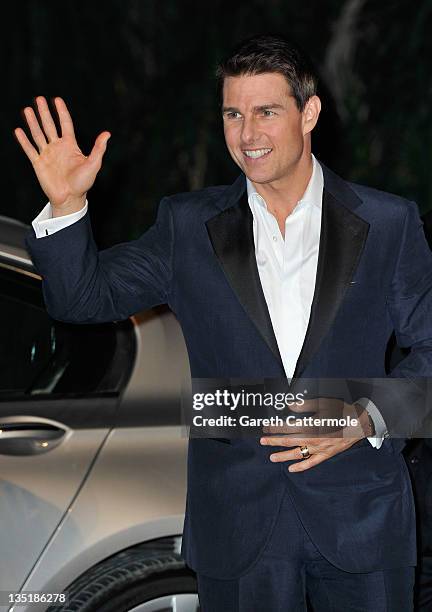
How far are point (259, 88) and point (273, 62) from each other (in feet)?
0.19

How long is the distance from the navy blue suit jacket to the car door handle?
529 millimetres

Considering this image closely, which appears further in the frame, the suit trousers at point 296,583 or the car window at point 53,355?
the car window at point 53,355

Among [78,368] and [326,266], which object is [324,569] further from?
[78,368]

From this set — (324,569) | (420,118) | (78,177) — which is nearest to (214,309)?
(78,177)

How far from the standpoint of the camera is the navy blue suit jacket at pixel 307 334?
2.34 metres

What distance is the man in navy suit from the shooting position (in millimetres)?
2338

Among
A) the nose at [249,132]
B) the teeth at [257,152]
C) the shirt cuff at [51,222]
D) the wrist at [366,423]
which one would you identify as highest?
the nose at [249,132]

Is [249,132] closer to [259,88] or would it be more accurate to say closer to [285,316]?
[259,88]

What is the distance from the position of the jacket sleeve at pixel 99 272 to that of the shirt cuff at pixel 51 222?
10 mm

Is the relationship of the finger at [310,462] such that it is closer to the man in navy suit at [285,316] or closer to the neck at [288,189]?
the man in navy suit at [285,316]

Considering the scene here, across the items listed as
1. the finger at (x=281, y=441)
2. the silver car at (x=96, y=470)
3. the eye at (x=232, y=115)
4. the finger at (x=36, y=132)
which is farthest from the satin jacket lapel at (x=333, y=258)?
the silver car at (x=96, y=470)

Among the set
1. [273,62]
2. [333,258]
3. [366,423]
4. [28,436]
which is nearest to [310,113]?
[273,62]

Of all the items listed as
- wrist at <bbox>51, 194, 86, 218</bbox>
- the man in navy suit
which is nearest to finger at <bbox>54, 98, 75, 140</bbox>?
the man in navy suit

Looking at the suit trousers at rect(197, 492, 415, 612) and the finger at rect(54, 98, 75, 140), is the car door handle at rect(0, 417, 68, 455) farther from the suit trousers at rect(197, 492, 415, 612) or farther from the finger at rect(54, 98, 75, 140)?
the finger at rect(54, 98, 75, 140)
